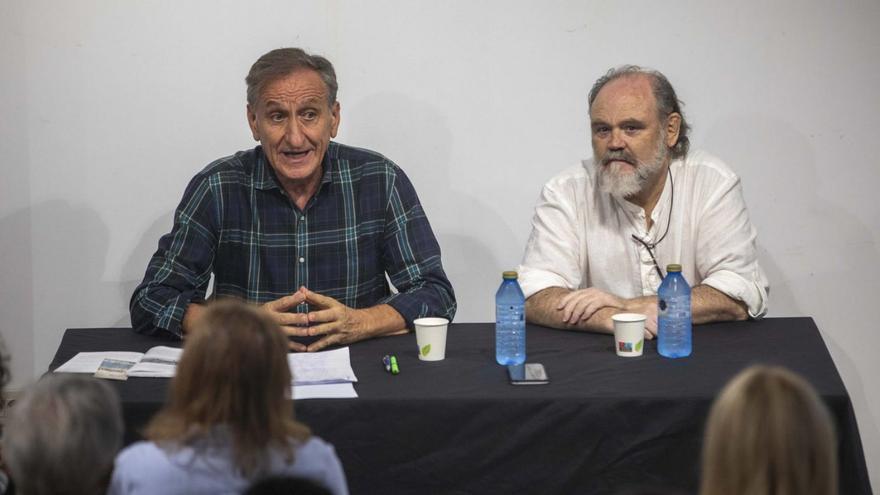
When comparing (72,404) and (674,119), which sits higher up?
(674,119)

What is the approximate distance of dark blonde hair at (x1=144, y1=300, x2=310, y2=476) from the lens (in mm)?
1989

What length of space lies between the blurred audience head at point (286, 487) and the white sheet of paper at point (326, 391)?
0.87 m

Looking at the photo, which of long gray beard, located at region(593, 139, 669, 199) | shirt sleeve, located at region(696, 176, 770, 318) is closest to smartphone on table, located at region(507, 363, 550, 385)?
shirt sleeve, located at region(696, 176, 770, 318)

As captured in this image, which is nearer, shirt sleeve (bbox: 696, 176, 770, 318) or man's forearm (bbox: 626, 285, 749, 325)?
man's forearm (bbox: 626, 285, 749, 325)

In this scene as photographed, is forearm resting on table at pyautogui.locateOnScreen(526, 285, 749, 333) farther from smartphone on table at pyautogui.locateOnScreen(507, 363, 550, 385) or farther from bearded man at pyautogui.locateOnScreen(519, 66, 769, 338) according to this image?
smartphone on table at pyautogui.locateOnScreen(507, 363, 550, 385)

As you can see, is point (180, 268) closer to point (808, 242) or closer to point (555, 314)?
point (555, 314)

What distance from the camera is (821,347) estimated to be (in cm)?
312

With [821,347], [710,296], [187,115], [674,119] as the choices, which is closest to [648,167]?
[674,119]

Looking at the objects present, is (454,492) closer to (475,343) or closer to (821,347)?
(475,343)

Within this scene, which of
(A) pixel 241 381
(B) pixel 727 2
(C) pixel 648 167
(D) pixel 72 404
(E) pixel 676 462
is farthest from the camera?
(B) pixel 727 2

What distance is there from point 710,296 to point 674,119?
2.38 ft

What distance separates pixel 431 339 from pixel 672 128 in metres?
1.36

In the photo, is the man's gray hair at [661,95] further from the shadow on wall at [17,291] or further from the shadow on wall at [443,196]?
the shadow on wall at [17,291]

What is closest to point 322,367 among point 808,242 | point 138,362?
point 138,362
